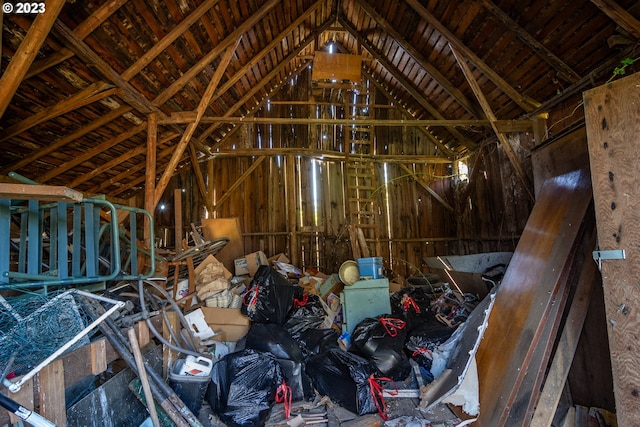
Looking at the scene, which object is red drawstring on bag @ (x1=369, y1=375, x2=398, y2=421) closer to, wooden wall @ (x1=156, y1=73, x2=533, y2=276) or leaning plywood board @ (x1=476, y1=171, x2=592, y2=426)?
leaning plywood board @ (x1=476, y1=171, x2=592, y2=426)

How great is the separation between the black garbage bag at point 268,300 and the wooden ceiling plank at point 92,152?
3.26m

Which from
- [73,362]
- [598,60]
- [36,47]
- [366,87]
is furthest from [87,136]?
[598,60]

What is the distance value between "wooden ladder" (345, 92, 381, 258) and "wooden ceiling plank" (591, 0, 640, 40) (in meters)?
4.62

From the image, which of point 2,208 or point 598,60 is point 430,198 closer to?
point 598,60

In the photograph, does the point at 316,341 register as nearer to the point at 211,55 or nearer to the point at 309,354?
the point at 309,354

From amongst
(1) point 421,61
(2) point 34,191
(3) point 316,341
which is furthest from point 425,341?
(1) point 421,61

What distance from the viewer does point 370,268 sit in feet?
13.5

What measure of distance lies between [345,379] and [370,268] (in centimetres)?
164

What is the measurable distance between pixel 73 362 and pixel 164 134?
4717 millimetres

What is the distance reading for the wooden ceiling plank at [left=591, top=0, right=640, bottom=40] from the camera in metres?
3.20

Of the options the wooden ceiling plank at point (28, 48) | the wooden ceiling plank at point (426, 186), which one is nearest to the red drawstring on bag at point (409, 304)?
the wooden ceiling plank at point (426, 186)

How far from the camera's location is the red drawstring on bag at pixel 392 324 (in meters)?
3.30

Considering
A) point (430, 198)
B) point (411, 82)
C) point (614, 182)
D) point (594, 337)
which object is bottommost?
point (594, 337)

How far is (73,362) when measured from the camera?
1784 millimetres
